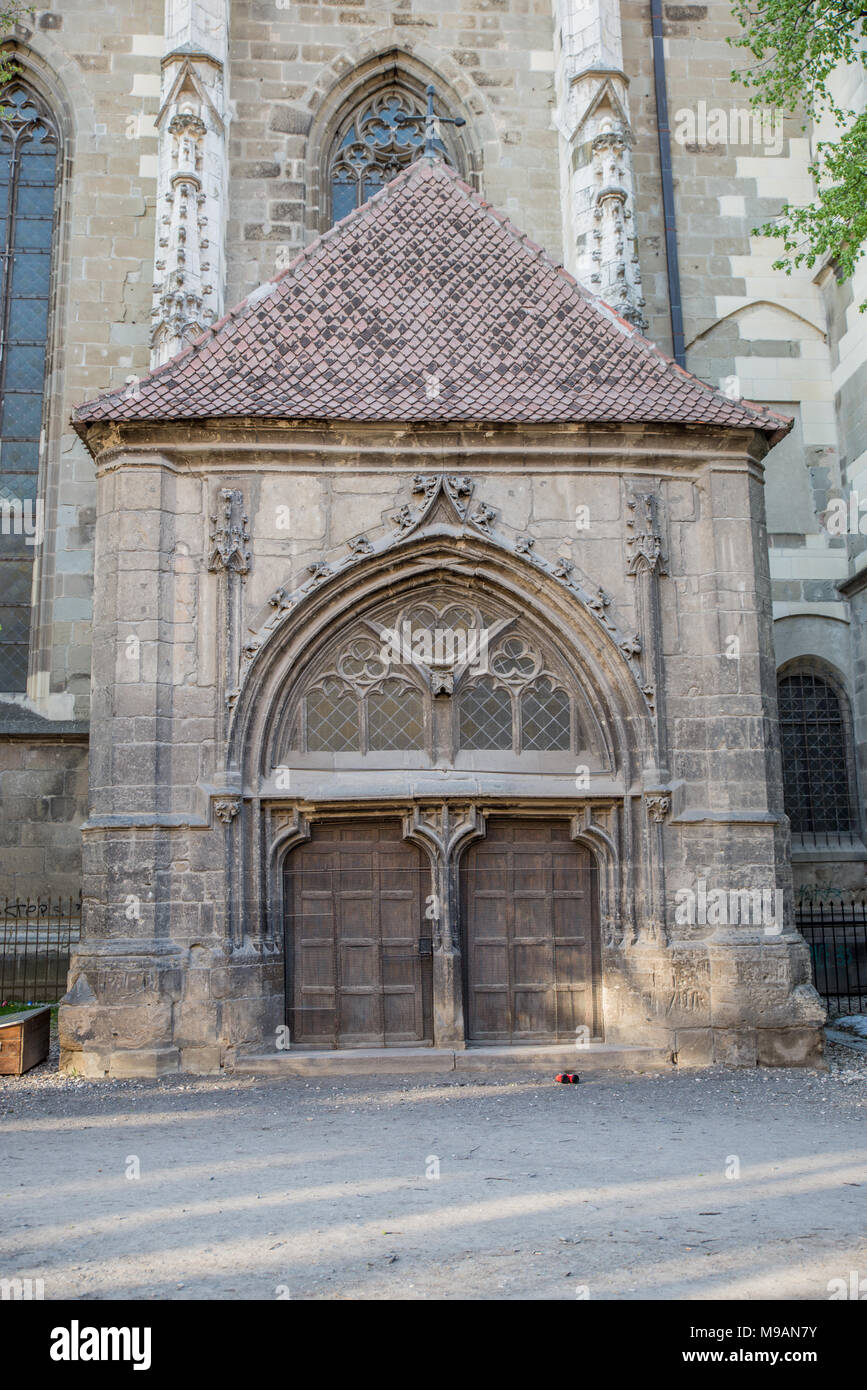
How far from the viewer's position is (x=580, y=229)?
14070mm

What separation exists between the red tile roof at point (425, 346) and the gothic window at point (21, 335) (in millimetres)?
4533

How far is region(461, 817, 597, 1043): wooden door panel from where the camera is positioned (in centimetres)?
1013

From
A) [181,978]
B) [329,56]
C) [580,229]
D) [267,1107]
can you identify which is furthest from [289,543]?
[329,56]

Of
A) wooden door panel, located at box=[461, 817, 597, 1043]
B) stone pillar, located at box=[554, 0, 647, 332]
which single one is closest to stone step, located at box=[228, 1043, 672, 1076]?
wooden door panel, located at box=[461, 817, 597, 1043]

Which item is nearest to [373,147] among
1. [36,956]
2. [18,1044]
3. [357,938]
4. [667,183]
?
[667,183]

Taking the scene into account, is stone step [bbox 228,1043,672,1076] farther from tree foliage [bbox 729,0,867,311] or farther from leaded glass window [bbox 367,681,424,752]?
tree foliage [bbox 729,0,867,311]

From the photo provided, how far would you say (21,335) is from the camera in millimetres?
14867

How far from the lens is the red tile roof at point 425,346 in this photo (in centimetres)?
1019

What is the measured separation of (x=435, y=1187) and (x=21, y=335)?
12569 mm

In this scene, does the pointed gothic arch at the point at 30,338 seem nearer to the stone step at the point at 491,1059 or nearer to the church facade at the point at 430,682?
the church facade at the point at 430,682

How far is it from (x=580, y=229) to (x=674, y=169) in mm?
2842

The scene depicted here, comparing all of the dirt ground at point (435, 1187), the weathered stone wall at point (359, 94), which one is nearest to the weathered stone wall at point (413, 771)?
the dirt ground at point (435, 1187)

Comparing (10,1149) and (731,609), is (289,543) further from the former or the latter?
(10,1149)

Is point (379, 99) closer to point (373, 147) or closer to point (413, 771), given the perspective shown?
point (373, 147)
